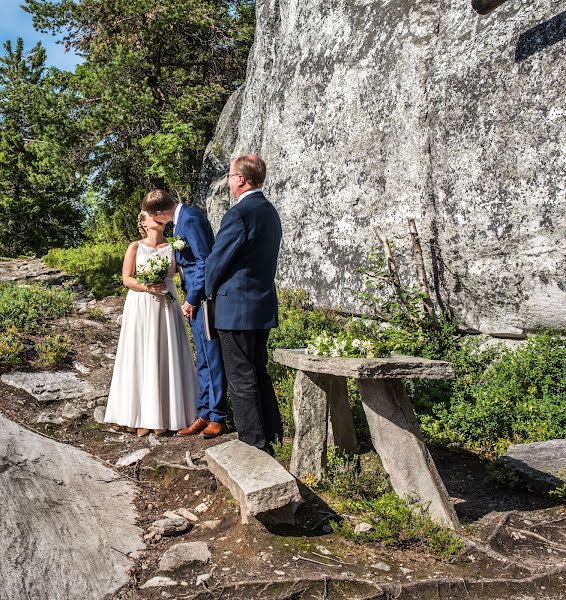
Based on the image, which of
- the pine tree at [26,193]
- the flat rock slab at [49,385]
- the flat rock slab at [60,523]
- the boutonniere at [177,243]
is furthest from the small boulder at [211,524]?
the pine tree at [26,193]

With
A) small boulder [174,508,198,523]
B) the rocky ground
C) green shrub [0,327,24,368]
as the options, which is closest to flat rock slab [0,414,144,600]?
the rocky ground

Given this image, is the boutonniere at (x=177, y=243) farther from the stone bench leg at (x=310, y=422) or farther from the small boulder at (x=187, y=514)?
the small boulder at (x=187, y=514)

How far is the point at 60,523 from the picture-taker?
4.01 metres

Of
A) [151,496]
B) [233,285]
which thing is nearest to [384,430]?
[233,285]

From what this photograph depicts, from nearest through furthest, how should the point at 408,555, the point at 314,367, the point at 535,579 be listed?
the point at 535,579, the point at 408,555, the point at 314,367

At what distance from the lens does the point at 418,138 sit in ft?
22.6

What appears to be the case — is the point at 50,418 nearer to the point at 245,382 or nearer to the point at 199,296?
the point at 199,296

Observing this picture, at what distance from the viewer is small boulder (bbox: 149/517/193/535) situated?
4.19 m

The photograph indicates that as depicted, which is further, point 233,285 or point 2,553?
point 233,285

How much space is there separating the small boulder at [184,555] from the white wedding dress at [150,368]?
2281mm

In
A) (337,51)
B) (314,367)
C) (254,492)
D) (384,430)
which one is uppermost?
(337,51)

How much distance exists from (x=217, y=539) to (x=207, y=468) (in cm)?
108

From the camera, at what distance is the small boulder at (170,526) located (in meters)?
4.19

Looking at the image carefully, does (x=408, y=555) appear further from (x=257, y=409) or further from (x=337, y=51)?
(x=337, y=51)
